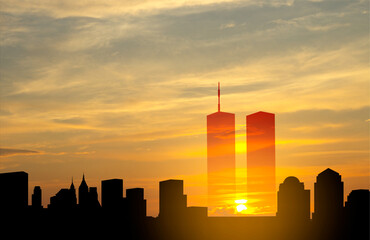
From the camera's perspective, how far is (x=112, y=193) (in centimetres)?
13438

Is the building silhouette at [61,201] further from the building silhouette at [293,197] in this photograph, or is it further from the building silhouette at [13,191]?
the building silhouette at [293,197]

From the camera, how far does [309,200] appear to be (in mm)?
119688

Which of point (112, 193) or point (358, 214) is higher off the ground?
point (112, 193)

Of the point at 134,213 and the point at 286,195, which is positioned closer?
the point at 286,195

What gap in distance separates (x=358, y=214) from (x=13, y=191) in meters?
64.9

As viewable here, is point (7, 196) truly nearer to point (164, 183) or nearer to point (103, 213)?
point (103, 213)

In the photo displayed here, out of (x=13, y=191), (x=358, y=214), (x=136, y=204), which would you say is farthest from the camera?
(x=13, y=191)

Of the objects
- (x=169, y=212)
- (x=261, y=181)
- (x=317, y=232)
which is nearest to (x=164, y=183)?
(x=169, y=212)

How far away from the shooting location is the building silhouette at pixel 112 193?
133500 mm

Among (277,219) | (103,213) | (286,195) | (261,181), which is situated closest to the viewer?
(286,195)

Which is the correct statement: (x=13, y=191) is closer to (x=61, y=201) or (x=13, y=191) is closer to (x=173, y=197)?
(x=61, y=201)

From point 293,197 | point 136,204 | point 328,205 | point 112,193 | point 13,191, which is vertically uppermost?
point 13,191

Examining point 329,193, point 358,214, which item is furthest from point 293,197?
point 358,214

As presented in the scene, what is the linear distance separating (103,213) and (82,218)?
10.1 metres
